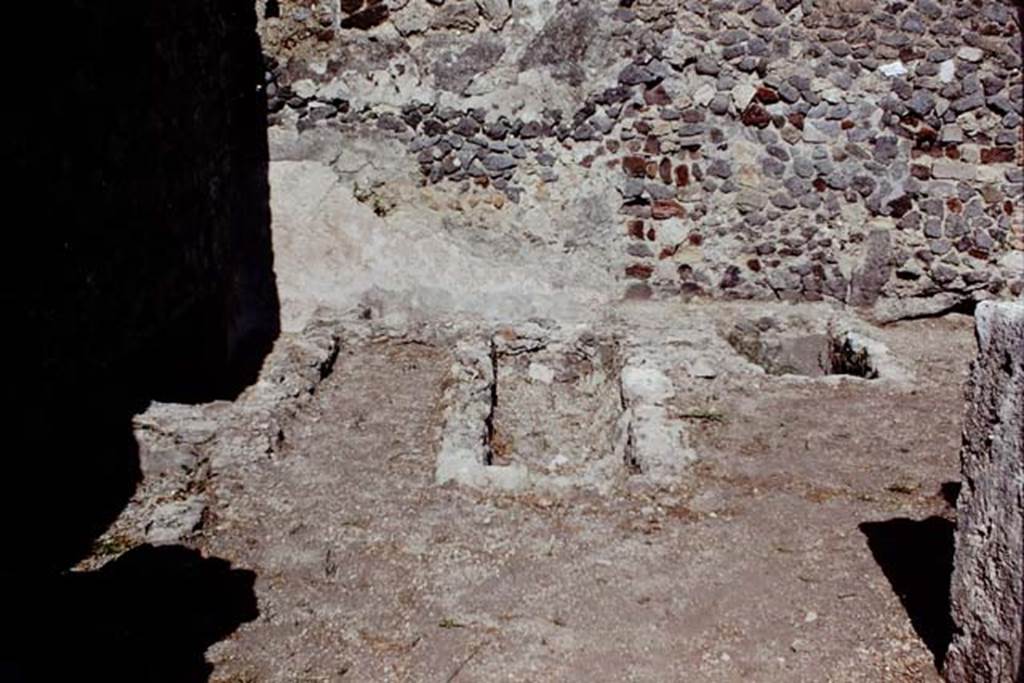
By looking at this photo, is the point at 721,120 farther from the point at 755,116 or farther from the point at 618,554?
the point at 618,554

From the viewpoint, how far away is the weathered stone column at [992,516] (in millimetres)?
2764

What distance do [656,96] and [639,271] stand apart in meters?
1.11

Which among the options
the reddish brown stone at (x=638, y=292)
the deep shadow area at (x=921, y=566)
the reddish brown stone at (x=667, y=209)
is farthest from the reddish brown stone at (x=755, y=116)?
the deep shadow area at (x=921, y=566)

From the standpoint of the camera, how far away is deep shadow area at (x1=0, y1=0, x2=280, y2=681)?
343cm

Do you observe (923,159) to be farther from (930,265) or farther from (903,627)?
(903,627)

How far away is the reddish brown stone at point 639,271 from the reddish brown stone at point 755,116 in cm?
108

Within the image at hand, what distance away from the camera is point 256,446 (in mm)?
4836

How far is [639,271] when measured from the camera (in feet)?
23.2

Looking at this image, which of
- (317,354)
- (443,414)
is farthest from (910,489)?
(317,354)

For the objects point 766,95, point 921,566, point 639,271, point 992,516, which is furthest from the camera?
point 639,271

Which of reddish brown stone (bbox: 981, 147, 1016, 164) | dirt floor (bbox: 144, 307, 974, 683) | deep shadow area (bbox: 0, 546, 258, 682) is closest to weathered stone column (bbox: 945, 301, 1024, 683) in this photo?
dirt floor (bbox: 144, 307, 974, 683)

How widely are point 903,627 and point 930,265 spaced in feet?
13.4

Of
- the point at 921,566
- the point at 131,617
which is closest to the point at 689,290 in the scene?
the point at 921,566

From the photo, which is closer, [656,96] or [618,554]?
[618,554]
